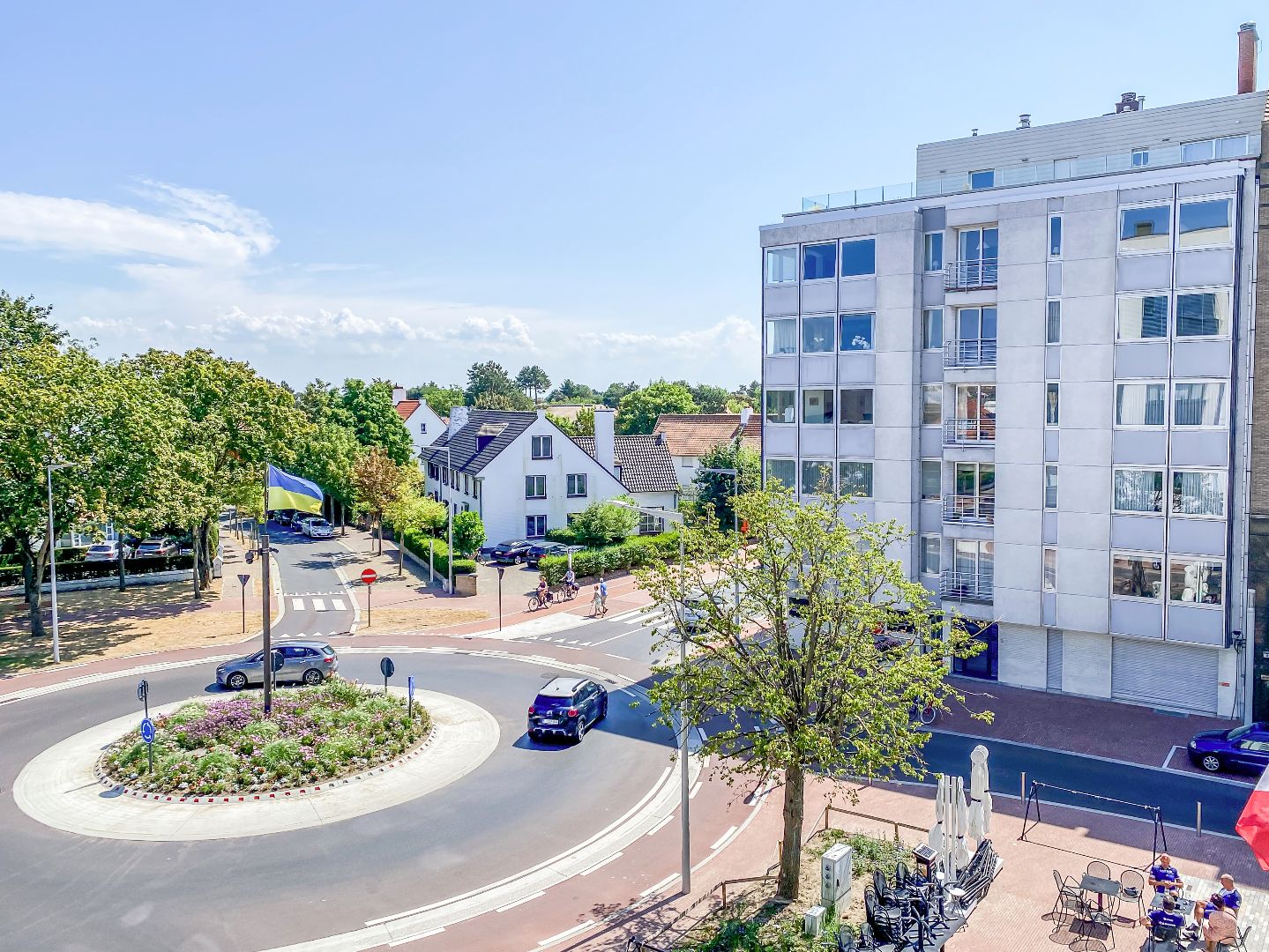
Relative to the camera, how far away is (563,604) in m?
44.0

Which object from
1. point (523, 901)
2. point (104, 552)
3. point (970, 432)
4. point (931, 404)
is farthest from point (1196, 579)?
point (104, 552)

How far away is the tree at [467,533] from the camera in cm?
4953

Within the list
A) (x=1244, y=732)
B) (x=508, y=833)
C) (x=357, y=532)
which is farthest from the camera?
(x=357, y=532)

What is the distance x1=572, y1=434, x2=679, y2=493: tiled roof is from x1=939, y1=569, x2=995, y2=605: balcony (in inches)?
1195

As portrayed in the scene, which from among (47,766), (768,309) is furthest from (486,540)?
(47,766)

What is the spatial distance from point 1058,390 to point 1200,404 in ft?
12.7

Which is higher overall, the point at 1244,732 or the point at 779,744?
the point at 779,744

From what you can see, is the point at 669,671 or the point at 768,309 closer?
the point at 669,671

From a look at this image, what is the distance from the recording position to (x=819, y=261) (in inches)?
1292

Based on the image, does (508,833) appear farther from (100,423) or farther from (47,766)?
(100,423)

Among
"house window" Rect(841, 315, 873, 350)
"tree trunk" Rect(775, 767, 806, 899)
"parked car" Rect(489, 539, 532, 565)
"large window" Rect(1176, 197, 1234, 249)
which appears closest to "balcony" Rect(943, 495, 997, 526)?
"house window" Rect(841, 315, 873, 350)

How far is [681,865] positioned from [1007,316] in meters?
20.8

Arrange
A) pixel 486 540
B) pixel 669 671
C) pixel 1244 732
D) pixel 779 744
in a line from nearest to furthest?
pixel 779 744 < pixel 669 671 < pixel 1244 732 < pixel 486 540

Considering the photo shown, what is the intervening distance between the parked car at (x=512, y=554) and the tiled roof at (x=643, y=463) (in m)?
9.22
